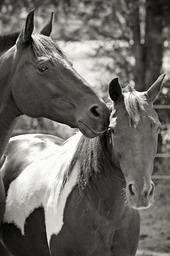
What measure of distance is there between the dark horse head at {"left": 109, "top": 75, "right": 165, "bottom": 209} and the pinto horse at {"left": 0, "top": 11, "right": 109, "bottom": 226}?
224 millimetres

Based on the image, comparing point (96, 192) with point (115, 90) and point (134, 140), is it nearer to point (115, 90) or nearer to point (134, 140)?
point (134, 140)

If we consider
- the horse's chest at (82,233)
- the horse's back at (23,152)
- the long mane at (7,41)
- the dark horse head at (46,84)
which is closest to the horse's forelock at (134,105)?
the dark horse head at (46,84)

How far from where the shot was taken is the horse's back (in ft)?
15.9

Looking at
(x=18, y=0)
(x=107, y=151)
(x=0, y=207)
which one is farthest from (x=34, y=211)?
(x=18, y=0)

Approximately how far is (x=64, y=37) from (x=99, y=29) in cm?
62

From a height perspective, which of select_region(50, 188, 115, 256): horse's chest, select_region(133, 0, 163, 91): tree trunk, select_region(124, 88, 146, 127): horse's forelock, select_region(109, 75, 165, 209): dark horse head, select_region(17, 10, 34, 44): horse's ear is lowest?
select_region(133, 0, 163, 91): tree trunk

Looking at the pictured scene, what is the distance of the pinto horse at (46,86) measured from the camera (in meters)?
3.62

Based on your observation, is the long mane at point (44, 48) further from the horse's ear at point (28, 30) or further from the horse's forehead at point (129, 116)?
the horse's forehead at point (129, 116)

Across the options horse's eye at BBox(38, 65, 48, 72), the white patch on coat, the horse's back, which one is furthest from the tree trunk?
horse's eye at BBox(38, 65, 48, 72)

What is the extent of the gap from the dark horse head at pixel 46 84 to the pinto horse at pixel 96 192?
0.26 meters

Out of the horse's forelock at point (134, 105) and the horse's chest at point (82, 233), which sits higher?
the horse's forelock at point (134, 105)

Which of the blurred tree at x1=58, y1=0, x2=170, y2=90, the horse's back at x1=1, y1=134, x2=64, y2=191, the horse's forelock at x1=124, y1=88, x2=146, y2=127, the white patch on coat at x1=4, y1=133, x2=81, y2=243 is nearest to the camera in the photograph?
the horse's forelock at x1=124, y1=88, x2=146, y2=127

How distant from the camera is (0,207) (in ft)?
14.3

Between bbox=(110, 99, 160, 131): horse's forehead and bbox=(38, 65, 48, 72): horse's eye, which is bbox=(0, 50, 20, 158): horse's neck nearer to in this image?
bbox=(38, 65, 48, 72): horse's eye
